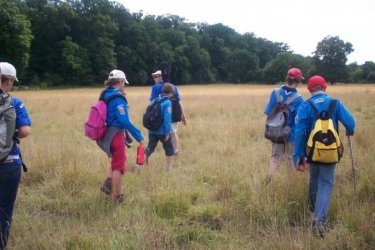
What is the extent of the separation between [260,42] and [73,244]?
11511cm

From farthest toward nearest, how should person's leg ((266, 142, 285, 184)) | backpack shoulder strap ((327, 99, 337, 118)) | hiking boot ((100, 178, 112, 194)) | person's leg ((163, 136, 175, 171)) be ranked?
person's leg ((163, 136, 175, 171)), person's leg ((266, 142, 285, 184)), hiking boot ((100, 178, 112, 194)), backpack shoulder strap ((327, 99, 337, 118))

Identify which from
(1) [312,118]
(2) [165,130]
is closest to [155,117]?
(2) [165,130]

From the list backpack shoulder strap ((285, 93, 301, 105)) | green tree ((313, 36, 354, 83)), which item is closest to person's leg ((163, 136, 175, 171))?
backpack shoulder strap ((285, 93, 301, 105))

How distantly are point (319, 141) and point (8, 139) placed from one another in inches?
120

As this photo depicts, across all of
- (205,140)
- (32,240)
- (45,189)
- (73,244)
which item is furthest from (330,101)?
(205,140)

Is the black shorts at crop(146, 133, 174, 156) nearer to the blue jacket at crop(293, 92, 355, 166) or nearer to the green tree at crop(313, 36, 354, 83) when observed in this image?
the blue jacket at crop(293, 92, 355, 166)

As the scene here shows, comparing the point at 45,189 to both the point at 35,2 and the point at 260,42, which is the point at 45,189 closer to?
the point at 35,2

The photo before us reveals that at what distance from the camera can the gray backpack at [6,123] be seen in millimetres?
3483

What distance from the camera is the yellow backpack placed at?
4051mm

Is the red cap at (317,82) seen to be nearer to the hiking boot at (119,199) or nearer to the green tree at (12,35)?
the hiking boot at (119,199)

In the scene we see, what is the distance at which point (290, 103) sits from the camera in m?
5.82

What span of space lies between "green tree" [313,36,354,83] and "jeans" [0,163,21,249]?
8343 cm

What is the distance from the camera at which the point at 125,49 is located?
7431 cm

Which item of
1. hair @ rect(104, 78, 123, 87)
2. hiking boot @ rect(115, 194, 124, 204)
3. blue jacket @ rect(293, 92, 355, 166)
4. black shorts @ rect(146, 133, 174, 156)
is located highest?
hair @ rect(104, 78, 123, 87)
